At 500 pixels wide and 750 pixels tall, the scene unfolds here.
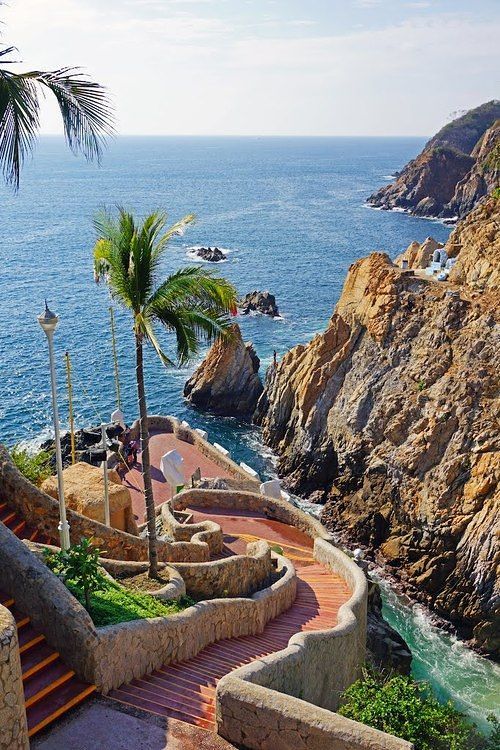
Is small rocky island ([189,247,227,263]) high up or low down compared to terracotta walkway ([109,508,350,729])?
up

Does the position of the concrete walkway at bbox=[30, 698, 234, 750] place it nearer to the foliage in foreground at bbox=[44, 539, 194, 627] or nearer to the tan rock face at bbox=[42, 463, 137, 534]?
the foliage in foreground at bbox=[44, 539, 194, 627]

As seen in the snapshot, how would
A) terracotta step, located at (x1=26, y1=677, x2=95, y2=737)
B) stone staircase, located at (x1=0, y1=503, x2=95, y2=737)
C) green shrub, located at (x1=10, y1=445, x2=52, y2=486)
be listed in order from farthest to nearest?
green shrub, located at (x1=10, y1=445, x2=52, y2=486) → stone staircase, located at (x1=0, y1=503, x2=95, y2=737) → terracotta step, located at (x1=26, y1=677, x2=95, y2=737)

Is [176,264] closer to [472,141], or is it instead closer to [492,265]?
[492,265]

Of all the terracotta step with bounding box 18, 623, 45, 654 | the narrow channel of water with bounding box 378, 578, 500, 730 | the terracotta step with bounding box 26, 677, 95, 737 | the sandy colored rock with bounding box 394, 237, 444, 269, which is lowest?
the narrow channel of water with bounding box 378, 578, 500, 730

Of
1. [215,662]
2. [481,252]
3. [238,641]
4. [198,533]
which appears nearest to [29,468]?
[198,533]

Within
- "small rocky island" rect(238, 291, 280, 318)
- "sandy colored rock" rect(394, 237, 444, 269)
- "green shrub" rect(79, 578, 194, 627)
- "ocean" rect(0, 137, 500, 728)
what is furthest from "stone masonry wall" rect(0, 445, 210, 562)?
"small rocky island" rect(238, 291, 280, 318)

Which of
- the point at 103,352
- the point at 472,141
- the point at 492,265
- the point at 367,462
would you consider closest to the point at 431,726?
the point at 367,462

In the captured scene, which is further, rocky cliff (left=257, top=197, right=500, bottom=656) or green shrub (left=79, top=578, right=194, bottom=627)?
rocky cliff (left=257, top=197, right=500, bottom=656)

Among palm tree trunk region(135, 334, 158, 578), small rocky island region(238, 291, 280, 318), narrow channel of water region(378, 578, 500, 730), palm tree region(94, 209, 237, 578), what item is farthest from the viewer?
small rocky island region(238, 291, 280, 318)
